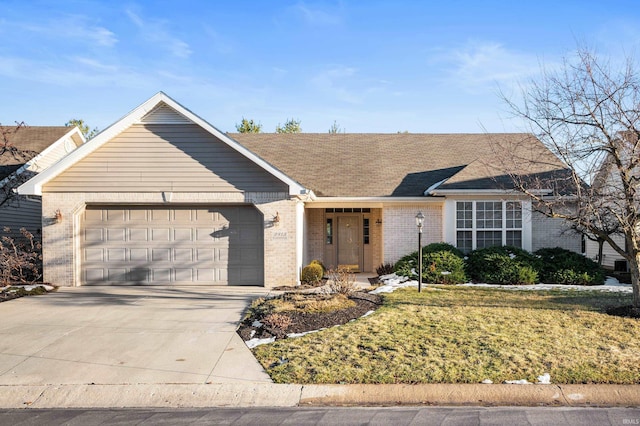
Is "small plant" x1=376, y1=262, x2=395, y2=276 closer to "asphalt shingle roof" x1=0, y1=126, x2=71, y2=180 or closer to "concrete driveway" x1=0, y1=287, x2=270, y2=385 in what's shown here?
"concrete driveway" x1=0, y1=287, x2=270, y2=385

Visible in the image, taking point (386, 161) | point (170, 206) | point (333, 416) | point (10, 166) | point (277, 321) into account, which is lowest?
point (333, 416)

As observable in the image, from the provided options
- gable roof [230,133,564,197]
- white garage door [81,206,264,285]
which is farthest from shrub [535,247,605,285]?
white garage door [81,206,264,285]

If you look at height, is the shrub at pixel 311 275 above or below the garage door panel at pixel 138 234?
below

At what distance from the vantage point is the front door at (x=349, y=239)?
1792cm

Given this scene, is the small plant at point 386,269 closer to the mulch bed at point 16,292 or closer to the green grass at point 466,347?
the green grass at point 466,347

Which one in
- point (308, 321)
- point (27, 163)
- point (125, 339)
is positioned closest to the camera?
point (125, 339)

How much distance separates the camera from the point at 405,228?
53.5 ft

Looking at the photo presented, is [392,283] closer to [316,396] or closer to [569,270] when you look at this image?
[569,270]

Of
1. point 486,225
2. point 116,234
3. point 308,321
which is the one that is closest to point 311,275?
point 308,321

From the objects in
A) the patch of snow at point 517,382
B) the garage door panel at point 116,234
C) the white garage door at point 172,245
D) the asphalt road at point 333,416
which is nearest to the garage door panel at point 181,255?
the white garage door at point 172,245

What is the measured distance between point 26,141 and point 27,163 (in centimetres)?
297

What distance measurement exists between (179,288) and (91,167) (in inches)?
169

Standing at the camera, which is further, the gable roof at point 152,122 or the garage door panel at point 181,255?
the garage door panel at point 181,255

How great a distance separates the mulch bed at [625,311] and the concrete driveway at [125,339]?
7.49 m
